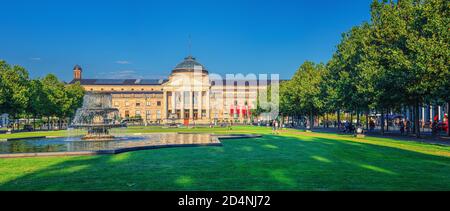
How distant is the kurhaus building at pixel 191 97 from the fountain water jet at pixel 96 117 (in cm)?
11898

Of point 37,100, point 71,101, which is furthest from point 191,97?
point 37,100

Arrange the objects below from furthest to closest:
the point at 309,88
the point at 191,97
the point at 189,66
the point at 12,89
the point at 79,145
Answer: the point at 189,66
the point at 191,97
the point at 309,88
the point at 12,89
the point at 79,145

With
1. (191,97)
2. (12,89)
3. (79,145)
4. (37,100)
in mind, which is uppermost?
(191,97)

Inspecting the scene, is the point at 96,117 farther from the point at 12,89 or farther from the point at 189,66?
the point at 189,66

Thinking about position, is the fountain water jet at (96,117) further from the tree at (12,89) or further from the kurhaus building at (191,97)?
the kurhaus building at (191,97)

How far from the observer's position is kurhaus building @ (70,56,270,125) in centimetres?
16662

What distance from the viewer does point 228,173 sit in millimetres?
14742

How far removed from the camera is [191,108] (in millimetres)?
165375

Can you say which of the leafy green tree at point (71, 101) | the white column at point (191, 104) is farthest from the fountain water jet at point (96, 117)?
the white column at point (191, 104)

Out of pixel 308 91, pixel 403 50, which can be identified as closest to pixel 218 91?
pixel 308 91

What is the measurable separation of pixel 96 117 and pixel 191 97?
12985 centimetres

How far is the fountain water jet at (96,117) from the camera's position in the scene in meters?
34.9
